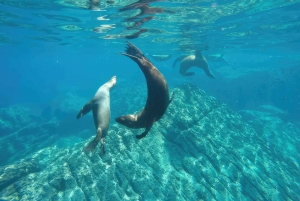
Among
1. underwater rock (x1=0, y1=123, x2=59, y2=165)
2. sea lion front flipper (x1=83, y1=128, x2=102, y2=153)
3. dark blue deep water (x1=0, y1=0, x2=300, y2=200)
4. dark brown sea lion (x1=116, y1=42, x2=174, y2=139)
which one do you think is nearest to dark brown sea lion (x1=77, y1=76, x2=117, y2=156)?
sea lion front flipper (x1=83, y1=128, x2=102, y2=153)

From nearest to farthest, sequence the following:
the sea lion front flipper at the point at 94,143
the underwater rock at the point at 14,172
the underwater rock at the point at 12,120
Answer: the sea lion front flipper at the point at 94,143
the underwater rock at the point at 14,172
the underwater rock at the point at 12,120

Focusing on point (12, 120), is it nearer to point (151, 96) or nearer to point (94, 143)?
point (94, 143)

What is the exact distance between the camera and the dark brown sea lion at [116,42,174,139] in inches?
124

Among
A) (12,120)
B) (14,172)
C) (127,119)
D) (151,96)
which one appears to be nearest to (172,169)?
(127,119)

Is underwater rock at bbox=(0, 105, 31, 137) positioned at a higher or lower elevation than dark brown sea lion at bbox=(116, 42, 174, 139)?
lower

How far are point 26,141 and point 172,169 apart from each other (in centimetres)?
1660

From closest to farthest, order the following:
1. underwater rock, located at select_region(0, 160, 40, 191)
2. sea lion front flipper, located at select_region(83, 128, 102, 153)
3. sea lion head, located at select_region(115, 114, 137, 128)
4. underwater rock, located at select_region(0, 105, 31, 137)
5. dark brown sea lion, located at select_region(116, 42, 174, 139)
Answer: dark brown sea lion, located at select_region(116, 42, 174, 139)
sea lion head, located at select_region(115, 114, 137, 128)
sea lion front flipper, located at select_region(83, 128, 102, 153)
underwater rock, located at select_region(0, 160, 40, 191)
underwater rock, located at select_region(0, 105, 31, 137)

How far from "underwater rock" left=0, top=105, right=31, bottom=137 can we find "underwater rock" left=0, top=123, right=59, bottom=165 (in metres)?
4.58

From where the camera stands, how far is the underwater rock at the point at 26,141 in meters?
17.2

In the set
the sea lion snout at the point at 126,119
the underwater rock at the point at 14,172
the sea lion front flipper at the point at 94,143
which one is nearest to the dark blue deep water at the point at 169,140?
the underwater rock at the point at 14,172

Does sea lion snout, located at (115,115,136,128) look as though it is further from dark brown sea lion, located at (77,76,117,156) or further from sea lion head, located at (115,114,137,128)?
dark brown sea lion, located at (77,76,117,156)

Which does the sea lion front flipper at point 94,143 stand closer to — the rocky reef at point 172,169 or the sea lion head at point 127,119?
the sea lion head at point 127,119

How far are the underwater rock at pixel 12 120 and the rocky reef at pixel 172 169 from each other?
1543cm

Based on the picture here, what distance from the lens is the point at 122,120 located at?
354cm
